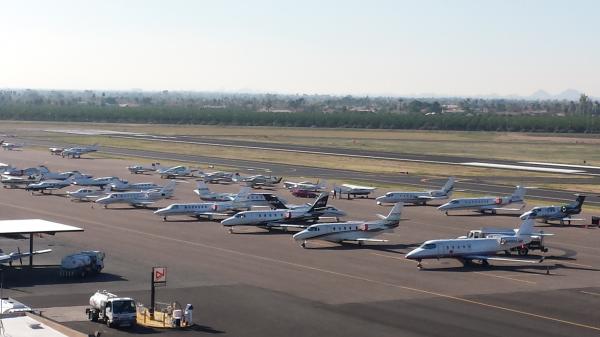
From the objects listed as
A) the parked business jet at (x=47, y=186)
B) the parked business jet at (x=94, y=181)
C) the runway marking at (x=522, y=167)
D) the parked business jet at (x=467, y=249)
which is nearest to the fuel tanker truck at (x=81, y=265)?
the parked business jet at (x=467, y=249)

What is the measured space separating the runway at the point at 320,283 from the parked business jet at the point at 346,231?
101 cm

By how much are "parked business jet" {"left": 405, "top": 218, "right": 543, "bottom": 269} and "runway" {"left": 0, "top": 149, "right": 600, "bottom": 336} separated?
1.09 metres

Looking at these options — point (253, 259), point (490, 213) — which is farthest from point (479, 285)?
point (490, 213)

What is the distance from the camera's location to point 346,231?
88.4 m

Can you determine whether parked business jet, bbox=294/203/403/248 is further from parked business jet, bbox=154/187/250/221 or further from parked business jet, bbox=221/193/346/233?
parked business jet, bbox=154/187/250/221

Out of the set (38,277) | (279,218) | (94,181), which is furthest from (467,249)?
(94,181)

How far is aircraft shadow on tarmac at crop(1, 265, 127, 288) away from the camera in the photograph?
68.7 meters

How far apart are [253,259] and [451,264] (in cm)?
1755

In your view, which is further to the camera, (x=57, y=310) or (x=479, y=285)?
(x=479, y=285)

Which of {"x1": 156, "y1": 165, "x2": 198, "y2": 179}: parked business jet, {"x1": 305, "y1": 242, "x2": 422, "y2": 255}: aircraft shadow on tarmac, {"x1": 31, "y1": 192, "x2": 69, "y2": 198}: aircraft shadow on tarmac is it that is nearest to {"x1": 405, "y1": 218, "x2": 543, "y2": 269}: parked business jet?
{"x1": 305, "y1": 242, "x2": 422, "y2": 255}: aircraft shadow on tarmac

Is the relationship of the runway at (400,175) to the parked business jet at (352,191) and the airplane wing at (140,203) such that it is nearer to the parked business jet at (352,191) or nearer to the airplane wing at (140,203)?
the parked business jet at (352,191)

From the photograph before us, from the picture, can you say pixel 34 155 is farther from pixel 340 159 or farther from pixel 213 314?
pixel 213 314

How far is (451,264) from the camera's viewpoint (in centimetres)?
8094

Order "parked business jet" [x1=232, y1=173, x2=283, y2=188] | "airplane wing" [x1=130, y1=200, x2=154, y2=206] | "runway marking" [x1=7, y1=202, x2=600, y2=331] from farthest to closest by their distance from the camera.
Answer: "parked business jet" [x1=232, y1=173, x2=283, y2=188]
"airplane wing" [x1=130, y1=200, x2=154, y2=206]
"runway marking" [x1=7, y1=202, x2=600, y2=331]
